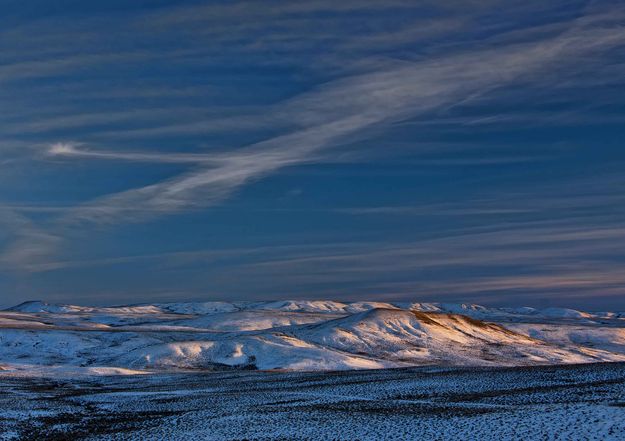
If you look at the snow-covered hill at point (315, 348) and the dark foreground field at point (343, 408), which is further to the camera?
the snow-covered hill at point (315, 348)

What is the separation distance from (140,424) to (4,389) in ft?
106

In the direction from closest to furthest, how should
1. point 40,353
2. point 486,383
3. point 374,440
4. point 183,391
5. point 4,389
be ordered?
point 374,440 → point 486,383 → point 183,391 → point 4,389 → point 40,353

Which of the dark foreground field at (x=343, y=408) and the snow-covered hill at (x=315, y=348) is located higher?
the dark foreground field at (x=343, y=408)

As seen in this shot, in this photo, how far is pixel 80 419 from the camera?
44.6 metres

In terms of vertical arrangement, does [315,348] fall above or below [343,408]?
below

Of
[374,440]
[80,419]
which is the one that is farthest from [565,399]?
[80,419]

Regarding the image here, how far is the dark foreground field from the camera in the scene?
34.8 meters

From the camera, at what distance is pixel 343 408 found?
4466 centimetres

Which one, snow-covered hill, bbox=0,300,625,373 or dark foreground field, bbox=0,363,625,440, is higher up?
dark foreground field, bbox=0,363,625,440

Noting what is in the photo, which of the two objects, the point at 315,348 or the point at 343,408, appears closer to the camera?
the point at 343,408

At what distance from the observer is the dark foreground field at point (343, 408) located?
114ft

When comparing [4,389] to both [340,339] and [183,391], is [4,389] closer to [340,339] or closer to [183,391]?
[183,391]

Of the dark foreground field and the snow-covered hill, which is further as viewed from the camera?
the snow-covered hill

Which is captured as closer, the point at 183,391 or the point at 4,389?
the point at 183,391
